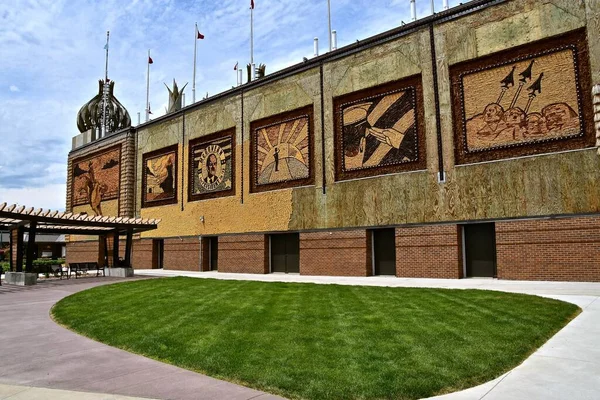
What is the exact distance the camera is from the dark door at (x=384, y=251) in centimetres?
2227

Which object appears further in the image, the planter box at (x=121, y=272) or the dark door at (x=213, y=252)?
the dark door at (x=213, y=252)

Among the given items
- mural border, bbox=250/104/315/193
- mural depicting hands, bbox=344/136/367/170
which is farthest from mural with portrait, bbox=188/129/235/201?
mural depicting hands, bbox=344/136/367/170

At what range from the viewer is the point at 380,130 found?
22.5 m

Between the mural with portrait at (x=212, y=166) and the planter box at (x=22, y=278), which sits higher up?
the mural with portrait at (x=212, y=166)

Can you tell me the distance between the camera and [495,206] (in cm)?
1867

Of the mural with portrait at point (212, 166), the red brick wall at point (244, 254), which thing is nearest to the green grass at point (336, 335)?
the red brick wall at point (244, 254)

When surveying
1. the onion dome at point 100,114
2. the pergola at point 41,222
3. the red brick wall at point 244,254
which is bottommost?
the red brick wall at point 244,254

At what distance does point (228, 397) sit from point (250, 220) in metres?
23.3

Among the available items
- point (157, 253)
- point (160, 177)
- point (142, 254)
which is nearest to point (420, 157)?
point (160, 177)

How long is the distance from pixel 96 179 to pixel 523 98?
126 feet

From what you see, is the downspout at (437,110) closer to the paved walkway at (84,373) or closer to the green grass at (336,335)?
the green grass at (336,335)

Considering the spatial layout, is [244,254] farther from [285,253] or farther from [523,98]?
[523,98]

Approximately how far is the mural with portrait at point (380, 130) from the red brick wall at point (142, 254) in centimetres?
1998

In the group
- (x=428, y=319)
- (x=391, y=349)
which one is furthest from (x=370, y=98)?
(x=391, y=349)
